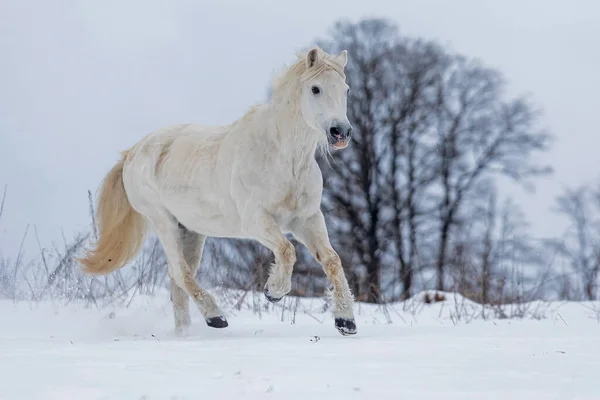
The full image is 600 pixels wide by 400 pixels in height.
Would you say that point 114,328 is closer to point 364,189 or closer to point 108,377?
point 108,377


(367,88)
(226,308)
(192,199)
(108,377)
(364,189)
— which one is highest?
(367,88)

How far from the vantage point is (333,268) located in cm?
507

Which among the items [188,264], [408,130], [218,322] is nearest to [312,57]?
[218,322]

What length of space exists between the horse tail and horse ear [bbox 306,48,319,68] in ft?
8.35

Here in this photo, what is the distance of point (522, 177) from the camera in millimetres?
19859

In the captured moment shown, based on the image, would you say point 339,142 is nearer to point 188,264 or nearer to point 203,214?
point 203,214

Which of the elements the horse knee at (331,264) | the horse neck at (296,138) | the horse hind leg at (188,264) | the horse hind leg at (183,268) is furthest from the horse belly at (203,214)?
the horse knee at (331,264)

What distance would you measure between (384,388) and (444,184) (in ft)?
56.9

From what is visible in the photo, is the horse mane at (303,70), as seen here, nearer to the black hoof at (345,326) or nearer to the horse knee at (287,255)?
the horse knee at (287,255)

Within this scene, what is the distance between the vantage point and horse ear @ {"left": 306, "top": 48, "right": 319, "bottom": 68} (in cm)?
510

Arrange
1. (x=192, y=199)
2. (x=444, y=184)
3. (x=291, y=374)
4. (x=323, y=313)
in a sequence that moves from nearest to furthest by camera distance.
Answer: (x=291, y=374)
(x=192, y=199)
(x=323, y=313)
(x=444, y=184)

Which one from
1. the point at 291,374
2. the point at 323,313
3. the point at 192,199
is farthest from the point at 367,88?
the point at 291,374

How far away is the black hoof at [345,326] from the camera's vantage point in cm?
483

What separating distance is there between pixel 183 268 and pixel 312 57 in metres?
1.98
